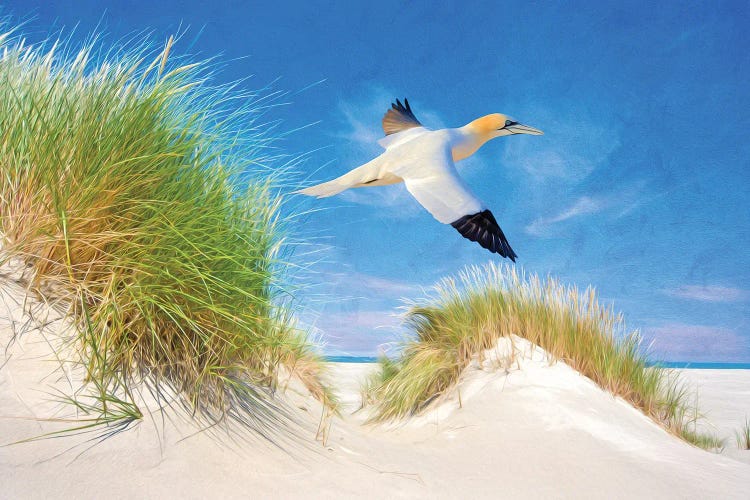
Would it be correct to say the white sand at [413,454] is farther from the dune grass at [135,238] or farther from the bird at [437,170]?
the bird at [437,170]

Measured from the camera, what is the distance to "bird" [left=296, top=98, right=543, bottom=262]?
11.1ft

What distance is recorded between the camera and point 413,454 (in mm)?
2367

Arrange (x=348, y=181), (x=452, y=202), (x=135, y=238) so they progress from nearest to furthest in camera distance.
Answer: (x=135, y=238)
(x=452, y=202)
(x=348, y=181)

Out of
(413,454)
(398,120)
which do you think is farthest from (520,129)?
(413,454)

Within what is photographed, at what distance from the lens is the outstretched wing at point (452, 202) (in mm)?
3285

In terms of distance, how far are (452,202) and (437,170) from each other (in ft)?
2.18

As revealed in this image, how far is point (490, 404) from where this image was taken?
3166mm

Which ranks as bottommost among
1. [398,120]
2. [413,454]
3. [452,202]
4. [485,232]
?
[413,454]

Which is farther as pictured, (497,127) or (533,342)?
(497,127)

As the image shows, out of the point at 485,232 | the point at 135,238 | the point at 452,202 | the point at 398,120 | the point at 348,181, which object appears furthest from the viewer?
the point at 398,120

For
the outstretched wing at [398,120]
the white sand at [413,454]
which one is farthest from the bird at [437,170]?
the white sand at [413,454]

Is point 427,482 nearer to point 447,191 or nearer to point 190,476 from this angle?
point 190,476

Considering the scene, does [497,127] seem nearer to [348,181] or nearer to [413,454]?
[348,181]

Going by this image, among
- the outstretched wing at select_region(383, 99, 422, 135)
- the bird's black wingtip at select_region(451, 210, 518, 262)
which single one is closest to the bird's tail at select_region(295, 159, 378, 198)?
the outstretched wing at select_region(383, 99, 422, 135)
